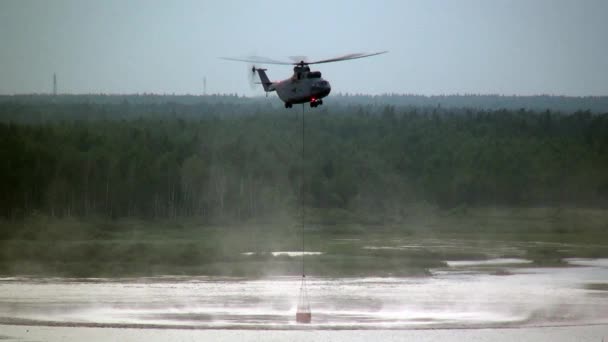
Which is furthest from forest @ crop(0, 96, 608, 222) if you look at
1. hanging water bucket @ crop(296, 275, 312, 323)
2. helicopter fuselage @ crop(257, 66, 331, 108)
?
helicopter fuselage @ crop(257, 66, 331, 108)

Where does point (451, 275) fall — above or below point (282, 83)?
below

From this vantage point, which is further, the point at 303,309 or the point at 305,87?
Result: the point at 303,309

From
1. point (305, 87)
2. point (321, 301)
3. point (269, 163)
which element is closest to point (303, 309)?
point (321, 301)

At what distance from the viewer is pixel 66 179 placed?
74.8 m

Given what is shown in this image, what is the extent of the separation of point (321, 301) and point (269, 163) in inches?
1602

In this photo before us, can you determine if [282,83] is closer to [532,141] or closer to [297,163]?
[297,163]

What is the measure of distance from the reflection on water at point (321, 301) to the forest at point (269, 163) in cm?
1870

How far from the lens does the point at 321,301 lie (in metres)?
44.9

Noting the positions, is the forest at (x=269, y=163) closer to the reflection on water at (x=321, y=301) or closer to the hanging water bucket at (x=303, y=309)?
the reflection on water at (x=321, y=301)

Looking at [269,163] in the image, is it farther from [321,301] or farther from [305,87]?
[305,87]

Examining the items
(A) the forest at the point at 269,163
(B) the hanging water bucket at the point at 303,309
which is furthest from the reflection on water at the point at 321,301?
(A) the forest at the point at 269,163

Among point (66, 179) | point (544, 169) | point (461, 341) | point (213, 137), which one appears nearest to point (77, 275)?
point (461, 341)

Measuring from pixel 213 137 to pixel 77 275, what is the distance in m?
37.0

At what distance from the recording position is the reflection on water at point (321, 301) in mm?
41344
